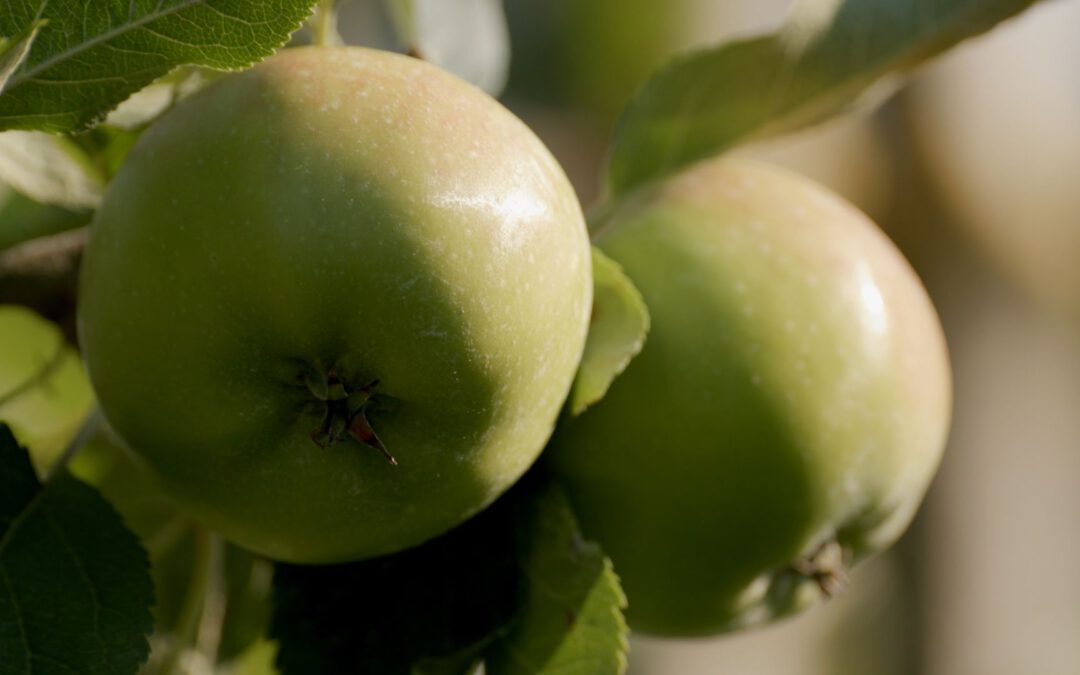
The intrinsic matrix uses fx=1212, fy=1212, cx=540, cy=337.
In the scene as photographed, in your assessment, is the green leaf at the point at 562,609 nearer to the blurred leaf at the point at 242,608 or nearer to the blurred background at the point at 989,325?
the blurred leaf at the point at 242,608

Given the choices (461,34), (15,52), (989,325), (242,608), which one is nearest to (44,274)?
(242,608)

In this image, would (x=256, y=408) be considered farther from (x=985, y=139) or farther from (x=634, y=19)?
(x=634, y=19)

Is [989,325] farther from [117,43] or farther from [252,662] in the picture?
[117,43]

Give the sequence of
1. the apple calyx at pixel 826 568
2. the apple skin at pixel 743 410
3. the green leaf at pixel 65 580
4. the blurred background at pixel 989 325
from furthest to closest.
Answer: the blurred background at pixel 989 325
the apple calyx at pixel 826 568
the apple skin at pixel 743 410
the green leaf at pixel 65 580

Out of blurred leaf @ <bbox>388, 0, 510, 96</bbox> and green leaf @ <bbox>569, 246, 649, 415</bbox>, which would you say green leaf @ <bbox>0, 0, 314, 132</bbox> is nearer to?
green leaf @ <bbox>569, 246, 649, 415</bbox>

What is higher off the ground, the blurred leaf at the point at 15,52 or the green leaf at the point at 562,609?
the blurred leaf at the point at 15,52

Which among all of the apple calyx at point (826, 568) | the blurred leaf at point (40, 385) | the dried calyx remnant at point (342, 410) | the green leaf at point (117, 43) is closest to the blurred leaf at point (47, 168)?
the blurred leaf at point (40, 385)
